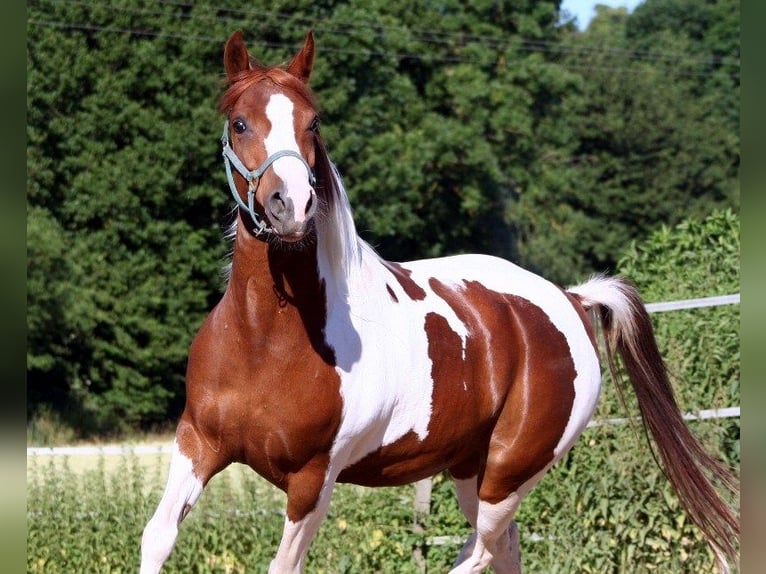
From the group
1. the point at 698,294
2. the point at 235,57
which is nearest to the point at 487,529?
the point at 235,57

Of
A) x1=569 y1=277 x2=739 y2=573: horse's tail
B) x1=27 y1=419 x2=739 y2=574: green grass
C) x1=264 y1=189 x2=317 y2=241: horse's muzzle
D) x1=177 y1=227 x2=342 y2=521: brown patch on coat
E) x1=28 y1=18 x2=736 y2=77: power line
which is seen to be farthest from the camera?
x1=28 y1=18 x2=736 y2=77: power line

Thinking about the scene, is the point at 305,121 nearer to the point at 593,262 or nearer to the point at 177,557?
the point at 177,557

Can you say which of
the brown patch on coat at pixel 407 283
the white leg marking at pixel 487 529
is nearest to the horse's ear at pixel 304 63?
the brown patch on coat at pixel 407 283

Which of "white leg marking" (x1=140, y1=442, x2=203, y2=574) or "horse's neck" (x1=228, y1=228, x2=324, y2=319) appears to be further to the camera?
"horse's neck" (x1=228, y1=228, x2=324, y2=319)

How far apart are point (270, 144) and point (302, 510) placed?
4.22ft

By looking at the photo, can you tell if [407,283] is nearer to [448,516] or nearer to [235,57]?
A: [235,57]

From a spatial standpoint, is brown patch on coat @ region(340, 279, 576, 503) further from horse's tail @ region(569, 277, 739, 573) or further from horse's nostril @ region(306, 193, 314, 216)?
horse's nostril @ region(306, 193, 314, 216)

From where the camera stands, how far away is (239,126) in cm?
352

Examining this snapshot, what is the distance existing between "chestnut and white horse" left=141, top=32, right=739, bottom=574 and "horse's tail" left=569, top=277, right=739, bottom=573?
61 cm

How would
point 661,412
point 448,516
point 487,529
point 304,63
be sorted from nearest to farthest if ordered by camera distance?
point 304,63, point 487,529, point 661,412, point 448,516

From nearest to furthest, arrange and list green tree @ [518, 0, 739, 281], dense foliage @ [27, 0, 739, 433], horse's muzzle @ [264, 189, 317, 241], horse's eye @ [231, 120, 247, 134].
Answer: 1. horse's muzzle @ [264, 189, 317, 241]
2. horse's eye @ [231, 120, 247, 134]
3. dense foliage @ [27, 0, 739, 433]
4. green tree @ [518, 0, 739, 281]

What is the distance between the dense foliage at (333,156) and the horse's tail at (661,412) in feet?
42.3

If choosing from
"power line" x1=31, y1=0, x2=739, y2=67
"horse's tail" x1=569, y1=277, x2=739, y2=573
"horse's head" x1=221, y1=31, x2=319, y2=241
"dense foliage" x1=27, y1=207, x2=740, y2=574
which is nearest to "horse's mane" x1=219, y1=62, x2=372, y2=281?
"horse's head" x1=221, y1=31, x2=319, y2=241

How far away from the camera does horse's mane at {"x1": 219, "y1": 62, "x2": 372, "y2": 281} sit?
360 centimetres
